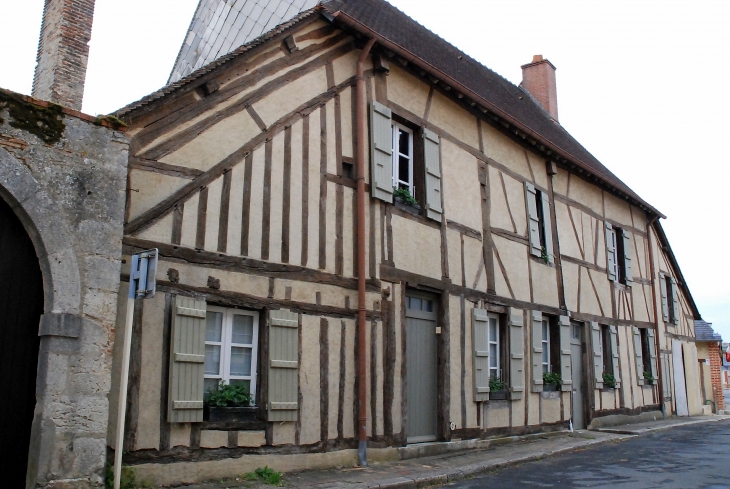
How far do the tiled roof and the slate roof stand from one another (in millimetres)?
16369

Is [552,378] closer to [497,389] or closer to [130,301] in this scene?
[497,389]

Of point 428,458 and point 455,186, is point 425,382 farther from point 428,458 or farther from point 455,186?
point 455,186

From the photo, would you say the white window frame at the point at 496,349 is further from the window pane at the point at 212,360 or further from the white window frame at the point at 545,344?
the window pane at the point at 212,360

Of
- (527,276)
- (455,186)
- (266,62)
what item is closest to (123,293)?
(266,62)

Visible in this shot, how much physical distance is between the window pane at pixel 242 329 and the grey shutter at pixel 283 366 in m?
0.24

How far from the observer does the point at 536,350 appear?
11.6m

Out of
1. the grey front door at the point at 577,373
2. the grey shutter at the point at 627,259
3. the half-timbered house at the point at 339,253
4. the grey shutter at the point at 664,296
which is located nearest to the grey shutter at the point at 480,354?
the half-timbered house at the point at 339,253

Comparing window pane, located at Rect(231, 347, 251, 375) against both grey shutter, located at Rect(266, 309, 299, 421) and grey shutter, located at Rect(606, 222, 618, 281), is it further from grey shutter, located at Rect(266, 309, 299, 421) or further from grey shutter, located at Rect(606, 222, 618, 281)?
grey shutter, located at Rect(606, 222, 618, 281)

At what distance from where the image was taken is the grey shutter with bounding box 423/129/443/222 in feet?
31.4

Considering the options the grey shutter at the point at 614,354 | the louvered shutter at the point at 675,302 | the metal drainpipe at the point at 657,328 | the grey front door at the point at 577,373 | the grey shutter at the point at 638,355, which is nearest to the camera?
the grey front door at the point at 577,373

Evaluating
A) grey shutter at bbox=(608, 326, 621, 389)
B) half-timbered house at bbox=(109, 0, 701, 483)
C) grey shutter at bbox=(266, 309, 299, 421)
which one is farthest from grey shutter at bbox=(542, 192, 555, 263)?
grey shutter at bbox=(266, 309, 299, 421)

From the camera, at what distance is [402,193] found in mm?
9117

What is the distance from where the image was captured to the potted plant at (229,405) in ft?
21.4

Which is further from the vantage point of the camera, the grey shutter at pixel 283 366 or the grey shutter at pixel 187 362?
the grey shutter at pixel 283 366
